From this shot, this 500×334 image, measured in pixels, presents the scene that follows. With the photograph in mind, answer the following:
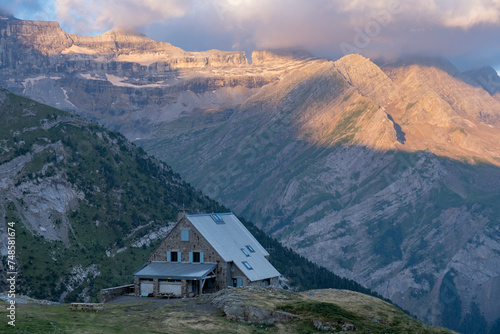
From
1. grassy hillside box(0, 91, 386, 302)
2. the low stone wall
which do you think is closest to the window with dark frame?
the low stone wall

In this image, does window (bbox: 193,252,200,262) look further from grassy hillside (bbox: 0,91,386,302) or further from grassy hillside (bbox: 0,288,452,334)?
grassy hillside (bbox: 0,91,386,302)

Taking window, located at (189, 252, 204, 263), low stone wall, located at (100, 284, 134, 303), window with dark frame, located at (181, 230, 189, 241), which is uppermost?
window with dark frame, located at (181, 230, 189, 241)

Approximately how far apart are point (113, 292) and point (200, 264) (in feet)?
37.7

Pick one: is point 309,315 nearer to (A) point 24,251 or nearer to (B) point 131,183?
(A) point 24,251

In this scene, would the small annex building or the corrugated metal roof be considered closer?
the small annex building

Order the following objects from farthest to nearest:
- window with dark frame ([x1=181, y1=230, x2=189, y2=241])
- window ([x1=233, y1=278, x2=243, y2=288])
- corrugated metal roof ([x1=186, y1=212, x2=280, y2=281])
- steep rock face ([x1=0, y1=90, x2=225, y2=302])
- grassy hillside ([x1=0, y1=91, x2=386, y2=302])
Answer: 1. grassy hillside ([x1=0, y1=91, x2=386, y2=302])
2. steep rock face ([x1=0, y1=90, x2=225, y2=302])
3. window with dark frame ([x1=181, y1=230, x2=189, y2=241])
4. corrugated metal roof ([x1=186, y1=212, x2=280, y2=281])
5. window ([x1=233, y1=278, x2=243, y2=288])

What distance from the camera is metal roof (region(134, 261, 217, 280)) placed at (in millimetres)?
84375

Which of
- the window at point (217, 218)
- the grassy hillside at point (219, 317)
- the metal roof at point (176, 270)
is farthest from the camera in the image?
the window at point (217, 218)

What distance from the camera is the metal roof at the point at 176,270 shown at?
8438cm

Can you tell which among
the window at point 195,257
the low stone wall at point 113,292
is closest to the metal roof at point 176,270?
the window at point 195,257

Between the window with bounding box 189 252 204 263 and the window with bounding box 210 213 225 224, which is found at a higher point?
the window with bounding box 210 213 225 224

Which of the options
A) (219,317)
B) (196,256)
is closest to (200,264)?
(196,256)

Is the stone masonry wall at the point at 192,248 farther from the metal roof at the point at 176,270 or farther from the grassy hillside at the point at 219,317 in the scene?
the grassy hillside at the point at 219,317

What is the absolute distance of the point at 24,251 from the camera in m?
143
